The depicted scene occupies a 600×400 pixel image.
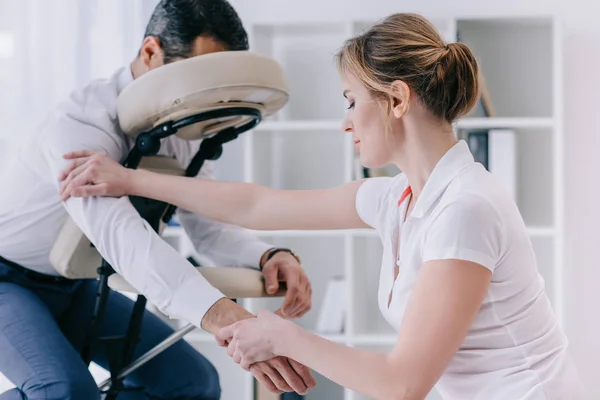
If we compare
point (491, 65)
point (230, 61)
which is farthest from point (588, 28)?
point (230, 61)

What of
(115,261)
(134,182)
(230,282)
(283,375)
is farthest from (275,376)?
(134,182)

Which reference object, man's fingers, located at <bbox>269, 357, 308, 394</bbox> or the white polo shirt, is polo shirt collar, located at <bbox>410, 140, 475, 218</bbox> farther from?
man's fingers, located at <bbox>269, 357, 308, 394</bbox>

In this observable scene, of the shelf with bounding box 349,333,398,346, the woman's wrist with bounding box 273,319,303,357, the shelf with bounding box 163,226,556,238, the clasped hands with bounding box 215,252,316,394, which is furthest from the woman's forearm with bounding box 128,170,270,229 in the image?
the shelf with bounding box 349,333,398,346

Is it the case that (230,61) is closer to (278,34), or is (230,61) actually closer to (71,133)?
(71,133)

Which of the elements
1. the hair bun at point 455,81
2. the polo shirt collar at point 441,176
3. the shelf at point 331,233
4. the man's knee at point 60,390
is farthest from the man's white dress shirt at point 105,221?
the shelf at point 331,233

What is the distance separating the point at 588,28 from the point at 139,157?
82.5 inches

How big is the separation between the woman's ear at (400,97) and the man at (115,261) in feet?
1.51

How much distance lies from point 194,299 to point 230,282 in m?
0.13

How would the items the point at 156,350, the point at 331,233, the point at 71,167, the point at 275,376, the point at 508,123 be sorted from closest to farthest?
the point at 275,376, the point at 71,167, the point at 156,350, the point at 508,123, the point at 331,233

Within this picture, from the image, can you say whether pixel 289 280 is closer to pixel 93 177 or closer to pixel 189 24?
pixel 93 177

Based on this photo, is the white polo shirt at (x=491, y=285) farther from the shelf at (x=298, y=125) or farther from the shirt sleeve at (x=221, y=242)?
the shelf at (x=298, y=125)

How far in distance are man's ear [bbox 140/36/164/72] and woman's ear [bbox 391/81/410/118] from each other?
24.3 inches

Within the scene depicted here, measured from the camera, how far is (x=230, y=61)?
152 cm

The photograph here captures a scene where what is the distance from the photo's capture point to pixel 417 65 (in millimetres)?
1238
